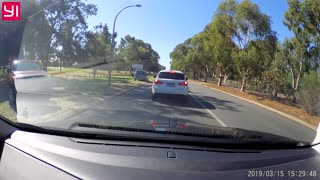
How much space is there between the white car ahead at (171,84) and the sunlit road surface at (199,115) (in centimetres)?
38

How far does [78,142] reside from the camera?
11.2 feet

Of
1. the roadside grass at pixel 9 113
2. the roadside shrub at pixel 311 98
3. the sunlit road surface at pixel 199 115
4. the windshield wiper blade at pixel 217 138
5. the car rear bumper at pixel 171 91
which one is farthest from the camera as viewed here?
the car rear bumper at pixel 171 91

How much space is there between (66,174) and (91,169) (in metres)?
0.18

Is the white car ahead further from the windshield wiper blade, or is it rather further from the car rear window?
the windshield wiper blade

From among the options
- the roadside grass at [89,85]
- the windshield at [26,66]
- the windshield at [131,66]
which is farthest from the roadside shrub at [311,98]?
the roadside grass at [89,85]

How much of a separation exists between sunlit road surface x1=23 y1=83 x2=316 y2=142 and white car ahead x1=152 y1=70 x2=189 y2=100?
1.24ft

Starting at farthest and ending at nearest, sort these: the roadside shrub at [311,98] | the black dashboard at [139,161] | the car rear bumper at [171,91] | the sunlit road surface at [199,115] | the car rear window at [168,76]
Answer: the car rear window at [168,76] → the car rear bumper at [171,91] → the roadside shrub at [311,98] → the sunlit road surface at [199,115] → the black dashboard at [139,161]

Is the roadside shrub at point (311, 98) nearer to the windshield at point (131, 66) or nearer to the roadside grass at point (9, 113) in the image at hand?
the windshield at point (131, 66)

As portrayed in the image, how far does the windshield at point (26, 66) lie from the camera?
7478mm

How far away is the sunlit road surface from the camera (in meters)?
4.90

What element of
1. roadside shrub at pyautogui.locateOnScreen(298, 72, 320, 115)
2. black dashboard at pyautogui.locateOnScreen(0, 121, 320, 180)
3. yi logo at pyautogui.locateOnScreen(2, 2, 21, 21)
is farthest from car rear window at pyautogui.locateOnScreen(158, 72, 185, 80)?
black dashboard at pyautogui.locateOnScreen(0, 121, 320, 180)

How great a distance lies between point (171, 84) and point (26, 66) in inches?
378

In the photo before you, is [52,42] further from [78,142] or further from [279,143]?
[279,143]

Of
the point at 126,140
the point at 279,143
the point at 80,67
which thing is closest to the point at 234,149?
the point at 279,143
